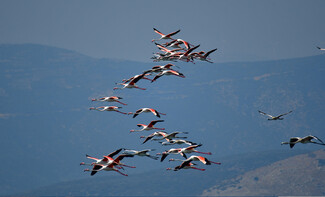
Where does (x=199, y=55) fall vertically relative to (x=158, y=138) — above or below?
above

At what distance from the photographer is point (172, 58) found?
34.9 meters

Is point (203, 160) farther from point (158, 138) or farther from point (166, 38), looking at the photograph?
point (166, 38)

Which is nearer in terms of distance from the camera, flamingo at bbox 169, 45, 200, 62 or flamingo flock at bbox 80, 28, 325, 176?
flamingo flock at bbox 80, 28, 325, 176

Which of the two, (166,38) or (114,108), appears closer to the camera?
(114,108)

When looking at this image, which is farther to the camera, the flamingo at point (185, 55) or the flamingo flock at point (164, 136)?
the flamingo at point (185, 55)

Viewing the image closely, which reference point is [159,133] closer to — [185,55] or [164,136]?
[164,136]

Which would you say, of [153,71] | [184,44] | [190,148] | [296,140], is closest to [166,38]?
[184,44]

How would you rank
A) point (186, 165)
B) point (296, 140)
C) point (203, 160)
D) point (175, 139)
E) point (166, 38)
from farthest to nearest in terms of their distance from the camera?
point (166, 38), point (175, 139), point (296, 140), point (186, 165), point (203, 160)

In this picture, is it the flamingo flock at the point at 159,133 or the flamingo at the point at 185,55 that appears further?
the flamingo at the point at 185,55

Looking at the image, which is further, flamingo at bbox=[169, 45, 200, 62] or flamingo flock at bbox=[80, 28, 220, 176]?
flamingo at bbox=[169, 45, 200, 62]

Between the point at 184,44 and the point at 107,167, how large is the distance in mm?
12615

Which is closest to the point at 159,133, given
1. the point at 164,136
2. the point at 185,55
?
the point at 164,136

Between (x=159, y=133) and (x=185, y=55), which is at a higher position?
(x=185, y=55)

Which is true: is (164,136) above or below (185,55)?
below
